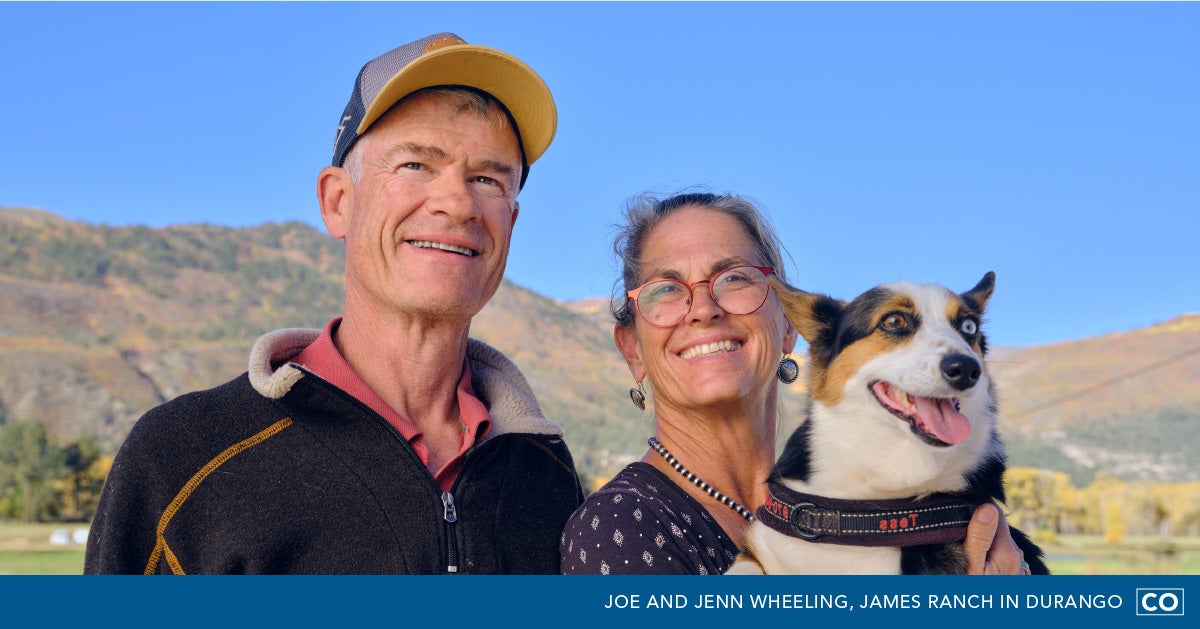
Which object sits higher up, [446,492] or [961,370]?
[961,370]

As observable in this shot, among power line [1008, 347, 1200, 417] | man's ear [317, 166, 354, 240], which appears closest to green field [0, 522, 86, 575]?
man's ear [317, 166, 354, 240]

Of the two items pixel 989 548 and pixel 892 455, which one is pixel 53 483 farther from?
pixel 989 548

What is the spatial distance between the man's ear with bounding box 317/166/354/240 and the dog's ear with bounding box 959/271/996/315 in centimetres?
250

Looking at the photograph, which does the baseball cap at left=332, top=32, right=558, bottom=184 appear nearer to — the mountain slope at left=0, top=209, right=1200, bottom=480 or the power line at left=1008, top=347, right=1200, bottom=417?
the mountain slope at left=0, top=209, right=1200, bottom=480

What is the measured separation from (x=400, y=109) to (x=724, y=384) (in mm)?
1666

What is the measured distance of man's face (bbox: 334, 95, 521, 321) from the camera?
146 inches

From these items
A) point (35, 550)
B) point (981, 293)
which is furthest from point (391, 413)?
point (35, 550)

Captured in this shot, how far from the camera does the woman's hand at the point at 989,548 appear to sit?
3240 millimetres

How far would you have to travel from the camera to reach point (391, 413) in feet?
12.1

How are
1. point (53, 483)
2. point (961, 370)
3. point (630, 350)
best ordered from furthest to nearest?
point (53, 483) < point (630, 350) < point (961, 370)

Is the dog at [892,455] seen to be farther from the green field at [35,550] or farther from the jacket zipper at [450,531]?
the green field at [35,550]

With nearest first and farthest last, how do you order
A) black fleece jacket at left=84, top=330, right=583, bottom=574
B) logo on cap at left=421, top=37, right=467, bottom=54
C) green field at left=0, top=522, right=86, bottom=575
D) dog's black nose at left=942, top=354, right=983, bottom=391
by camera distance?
dog's black nose at left=942, top=354, right=983, bottom=391 < black fleece jacket at left=84, top=330, right=583, bottom=574 < logo on cap at left=421, top=37, right=467, bottom=54 < green field at left=0, top=522, right=86, bottom=575

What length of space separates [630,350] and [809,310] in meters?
0.88
